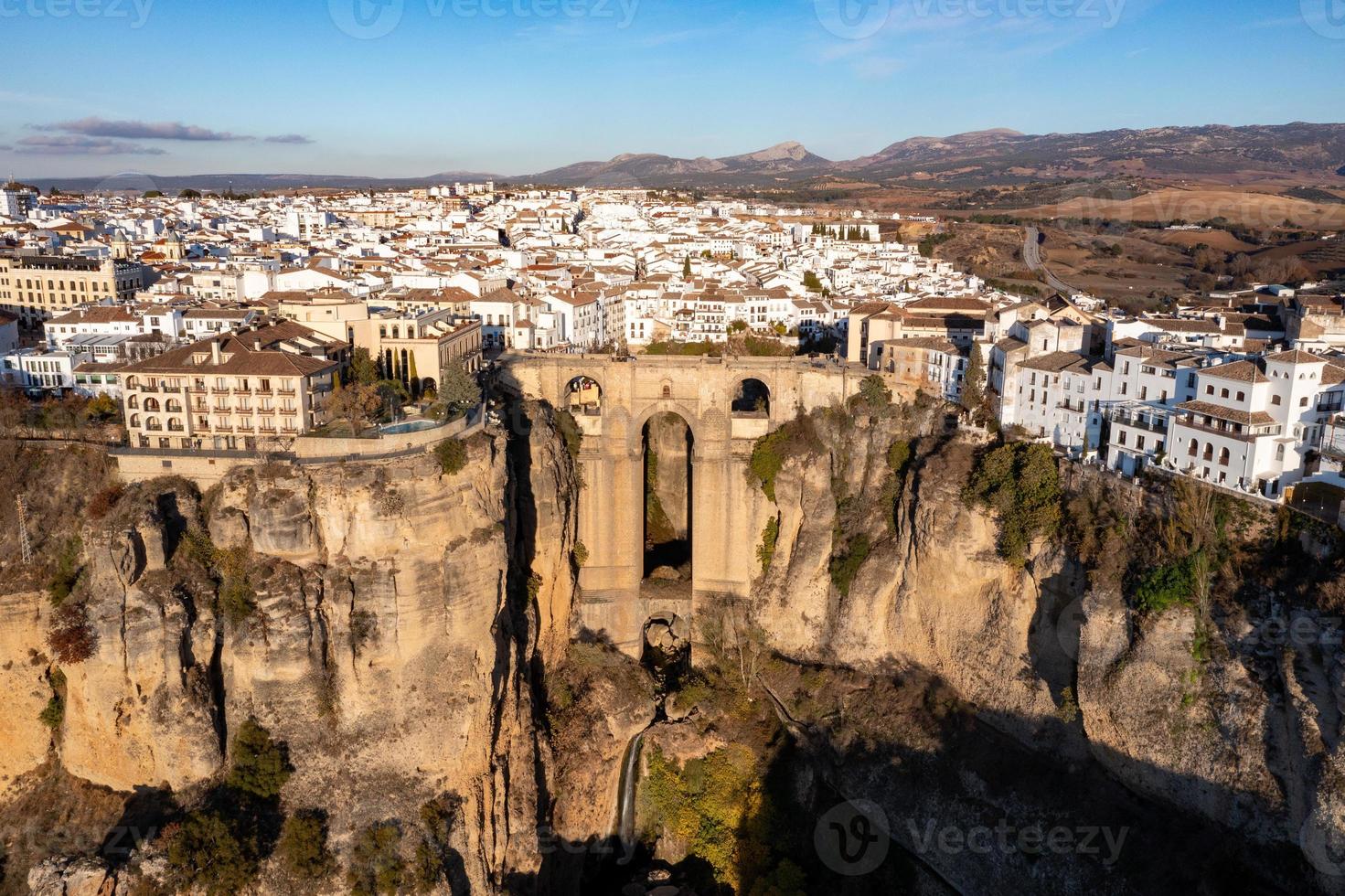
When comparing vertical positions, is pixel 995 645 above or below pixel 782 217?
below

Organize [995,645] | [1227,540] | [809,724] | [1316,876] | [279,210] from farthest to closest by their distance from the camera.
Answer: [279,210], [809,724], [995,645], [1227,540], [1316,876]

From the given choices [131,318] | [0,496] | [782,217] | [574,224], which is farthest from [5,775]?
[782,217]

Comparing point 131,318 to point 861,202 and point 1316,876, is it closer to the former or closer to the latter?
point 1316,876

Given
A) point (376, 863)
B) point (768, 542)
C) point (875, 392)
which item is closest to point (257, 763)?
point (376, 863)

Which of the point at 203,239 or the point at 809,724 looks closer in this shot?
the point at 809,724

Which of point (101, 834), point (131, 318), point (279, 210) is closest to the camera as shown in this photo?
point (101, 834)

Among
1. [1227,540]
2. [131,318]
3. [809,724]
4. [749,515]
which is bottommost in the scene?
[809,724]

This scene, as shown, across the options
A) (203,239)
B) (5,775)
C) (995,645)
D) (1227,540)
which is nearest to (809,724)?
(995,645)

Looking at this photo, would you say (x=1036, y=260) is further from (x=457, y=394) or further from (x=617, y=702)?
(x=457, y=394)
